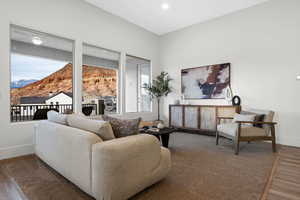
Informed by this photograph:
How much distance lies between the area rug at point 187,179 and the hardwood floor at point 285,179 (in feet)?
0.27

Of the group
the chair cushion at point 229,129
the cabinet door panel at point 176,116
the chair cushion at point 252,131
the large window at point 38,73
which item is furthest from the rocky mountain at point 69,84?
the chair cushion at point 252,131

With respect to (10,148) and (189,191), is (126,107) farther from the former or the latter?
(189,191)

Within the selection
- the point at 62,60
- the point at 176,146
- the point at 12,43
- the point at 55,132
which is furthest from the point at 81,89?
the point at 176,146

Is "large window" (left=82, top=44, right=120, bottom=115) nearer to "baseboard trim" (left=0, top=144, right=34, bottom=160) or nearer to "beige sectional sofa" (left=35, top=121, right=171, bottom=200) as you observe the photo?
"baseboard trim" (left=0, top=144, right=34, bottom=160)

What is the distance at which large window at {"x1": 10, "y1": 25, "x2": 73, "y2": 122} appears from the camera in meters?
3.04

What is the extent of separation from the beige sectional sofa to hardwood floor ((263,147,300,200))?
118 cm

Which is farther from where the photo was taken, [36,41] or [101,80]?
[101,80]

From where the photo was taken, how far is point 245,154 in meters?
2.90

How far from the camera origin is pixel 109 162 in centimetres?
131

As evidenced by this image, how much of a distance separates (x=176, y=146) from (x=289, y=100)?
2.70m

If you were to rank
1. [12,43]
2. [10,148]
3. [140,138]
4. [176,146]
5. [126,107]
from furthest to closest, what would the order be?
[126,107], [176,146], [12,43], [10,148], [140,138]

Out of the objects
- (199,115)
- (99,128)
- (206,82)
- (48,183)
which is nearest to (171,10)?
(206,82)

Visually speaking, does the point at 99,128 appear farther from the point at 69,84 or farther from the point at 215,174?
the point at 69,84

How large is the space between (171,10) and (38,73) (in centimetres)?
360
